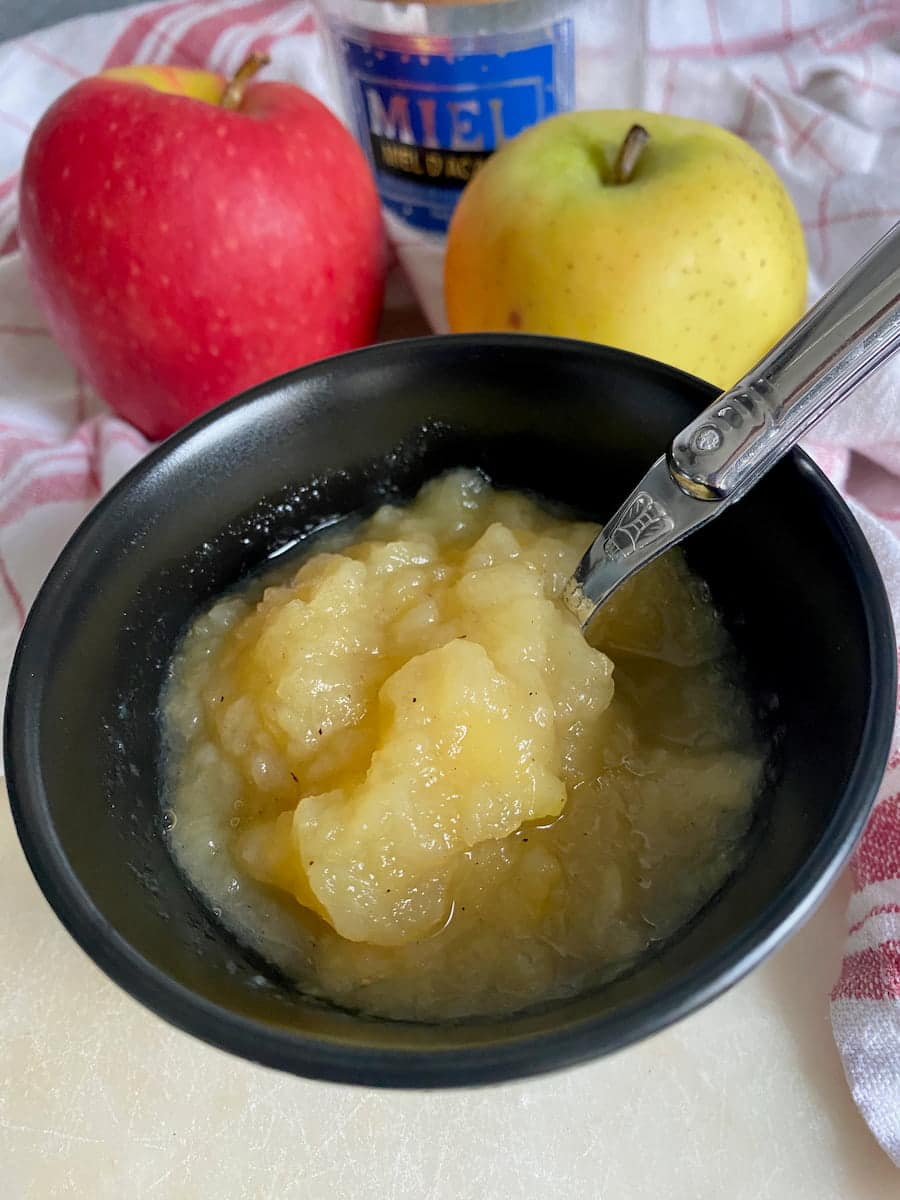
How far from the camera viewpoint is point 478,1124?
633mm

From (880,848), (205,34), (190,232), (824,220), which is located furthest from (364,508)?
(205,34)

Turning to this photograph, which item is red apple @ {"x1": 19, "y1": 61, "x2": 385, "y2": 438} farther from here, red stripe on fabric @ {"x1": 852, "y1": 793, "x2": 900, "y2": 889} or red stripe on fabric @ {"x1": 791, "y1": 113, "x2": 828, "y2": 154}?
red stripe on fabric @ {"x1": 852, "y1": 793, "x2": 900, "y2": 889}

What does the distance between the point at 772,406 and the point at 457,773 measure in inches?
11.0

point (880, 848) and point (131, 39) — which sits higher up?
point (880, 848)

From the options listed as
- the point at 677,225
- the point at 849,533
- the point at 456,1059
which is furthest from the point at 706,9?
the point at 456,1059

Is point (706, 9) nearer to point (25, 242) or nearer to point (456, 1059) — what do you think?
point (25, 242)

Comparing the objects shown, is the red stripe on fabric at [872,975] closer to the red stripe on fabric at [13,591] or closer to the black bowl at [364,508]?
the black bowl at [364,508]

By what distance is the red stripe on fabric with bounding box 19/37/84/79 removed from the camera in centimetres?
139

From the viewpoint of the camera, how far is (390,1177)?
620 millimetres

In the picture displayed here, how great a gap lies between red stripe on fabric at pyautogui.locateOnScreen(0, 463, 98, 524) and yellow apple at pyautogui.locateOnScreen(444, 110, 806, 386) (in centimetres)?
41

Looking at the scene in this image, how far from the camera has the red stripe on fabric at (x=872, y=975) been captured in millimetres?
637

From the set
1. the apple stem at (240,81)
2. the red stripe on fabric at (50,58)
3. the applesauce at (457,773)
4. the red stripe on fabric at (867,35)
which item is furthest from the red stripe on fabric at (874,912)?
the red stripe on fabric at (50,58)

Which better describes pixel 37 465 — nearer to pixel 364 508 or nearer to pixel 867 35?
pixel 364 508

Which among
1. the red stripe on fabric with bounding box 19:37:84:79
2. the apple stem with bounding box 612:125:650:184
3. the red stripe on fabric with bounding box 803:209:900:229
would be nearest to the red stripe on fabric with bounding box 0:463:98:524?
the apple stem with bounding box 612:125:650:184
